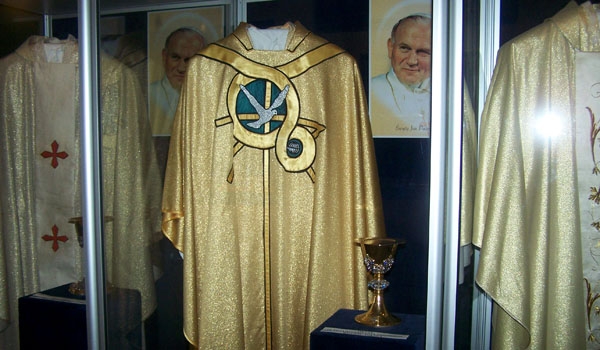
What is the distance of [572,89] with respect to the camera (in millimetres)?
2303

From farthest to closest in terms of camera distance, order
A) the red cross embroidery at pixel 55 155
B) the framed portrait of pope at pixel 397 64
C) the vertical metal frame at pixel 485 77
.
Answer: the red cross embroidery at pixel 55 155, the framed portrait of pope at pixel 397 64, the vertical metal frame at pixel 485 77

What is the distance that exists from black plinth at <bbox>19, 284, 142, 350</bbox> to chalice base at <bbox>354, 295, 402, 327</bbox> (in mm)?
1028

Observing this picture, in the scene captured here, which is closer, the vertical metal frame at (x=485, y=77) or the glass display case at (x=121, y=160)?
the vertical metal frame at (x=485, y=77)

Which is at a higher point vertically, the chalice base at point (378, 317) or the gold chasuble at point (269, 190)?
the gold chasuble at point (269, 190)

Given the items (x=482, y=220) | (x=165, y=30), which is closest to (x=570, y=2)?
(x=482, y=220)

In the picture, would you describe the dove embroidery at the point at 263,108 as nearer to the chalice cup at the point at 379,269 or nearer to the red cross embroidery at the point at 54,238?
the chalice cup at the point at 379,269

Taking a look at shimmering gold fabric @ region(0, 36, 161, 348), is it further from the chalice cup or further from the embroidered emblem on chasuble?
the chalice cup

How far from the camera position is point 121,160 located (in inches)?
115

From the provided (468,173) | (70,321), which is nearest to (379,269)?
(468,173)

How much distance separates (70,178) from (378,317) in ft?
5.14

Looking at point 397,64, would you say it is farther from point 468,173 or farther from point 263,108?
point 468,173

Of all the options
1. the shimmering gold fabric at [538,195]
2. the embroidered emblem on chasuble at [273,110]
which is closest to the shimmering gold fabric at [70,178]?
the embroidered emblem on chasuble at [273,110]

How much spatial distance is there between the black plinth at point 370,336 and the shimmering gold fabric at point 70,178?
3.18ft

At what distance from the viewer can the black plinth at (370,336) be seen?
2221 mm
